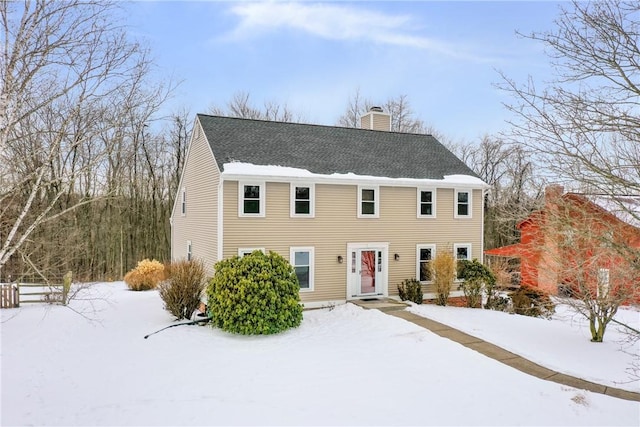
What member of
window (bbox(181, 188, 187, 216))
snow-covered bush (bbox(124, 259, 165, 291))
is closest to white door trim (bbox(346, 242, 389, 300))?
window (bbox(181, 188, 187, 216))

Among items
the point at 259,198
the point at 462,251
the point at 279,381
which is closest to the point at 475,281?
the point at 462,251

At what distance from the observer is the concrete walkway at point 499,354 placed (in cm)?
746

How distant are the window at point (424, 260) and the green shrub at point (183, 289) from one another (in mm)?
8355

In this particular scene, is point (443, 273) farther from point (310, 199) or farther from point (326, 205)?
point (310, 199)

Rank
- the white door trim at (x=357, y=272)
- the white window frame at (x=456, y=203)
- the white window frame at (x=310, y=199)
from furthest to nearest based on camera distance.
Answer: the white window frame at (x=456, y=203) < the white door trim at (x=357, y=272) < the white window frame at (x=310, y=199)

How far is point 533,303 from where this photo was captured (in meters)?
17.0

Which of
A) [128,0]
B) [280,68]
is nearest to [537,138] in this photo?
[128,0]

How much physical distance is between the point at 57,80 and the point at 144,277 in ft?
48.8

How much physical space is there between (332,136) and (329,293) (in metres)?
7.01

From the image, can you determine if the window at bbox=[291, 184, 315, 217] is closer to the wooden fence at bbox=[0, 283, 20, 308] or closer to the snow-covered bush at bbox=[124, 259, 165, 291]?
the snow-covered bush at bbox=[124, 259, 165, 291]

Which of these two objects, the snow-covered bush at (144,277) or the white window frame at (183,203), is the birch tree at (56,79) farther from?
the snow-covered bush at (144,277)

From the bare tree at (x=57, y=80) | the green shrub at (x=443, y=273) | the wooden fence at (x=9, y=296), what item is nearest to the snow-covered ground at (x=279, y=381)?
the bare tree at (x=57, y=80)

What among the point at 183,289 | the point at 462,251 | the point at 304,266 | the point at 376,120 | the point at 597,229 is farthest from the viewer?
the point at 376,120

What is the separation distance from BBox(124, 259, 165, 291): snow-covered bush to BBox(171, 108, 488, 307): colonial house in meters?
2.76
